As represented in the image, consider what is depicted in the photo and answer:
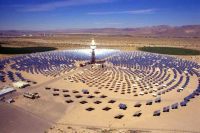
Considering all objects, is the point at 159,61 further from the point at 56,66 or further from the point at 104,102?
the point at 104,102

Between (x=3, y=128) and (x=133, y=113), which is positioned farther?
(x=133, y=113)

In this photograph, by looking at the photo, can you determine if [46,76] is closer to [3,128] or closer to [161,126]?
[3,128]

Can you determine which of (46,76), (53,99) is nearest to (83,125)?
(53,99)

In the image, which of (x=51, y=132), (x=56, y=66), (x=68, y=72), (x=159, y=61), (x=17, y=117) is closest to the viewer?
(x=51, y=132)

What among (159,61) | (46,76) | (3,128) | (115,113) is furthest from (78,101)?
(159,61)

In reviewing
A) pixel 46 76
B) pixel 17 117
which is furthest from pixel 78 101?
pixel 46 76

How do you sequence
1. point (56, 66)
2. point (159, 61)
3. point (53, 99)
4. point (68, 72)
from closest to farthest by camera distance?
1. point (53, 99)
2. point (68, 72)
3. point (56, 66)
4. point (159, 61)

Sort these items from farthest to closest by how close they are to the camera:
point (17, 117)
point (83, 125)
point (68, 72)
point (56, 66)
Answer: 1. point (56, 66)
2. point (68, 72)
3. point (17, 117)
4. point (83, 125)

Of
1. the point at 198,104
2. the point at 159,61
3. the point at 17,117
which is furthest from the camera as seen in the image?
the point at 159,61

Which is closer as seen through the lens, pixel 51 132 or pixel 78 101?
pixel 51 132
